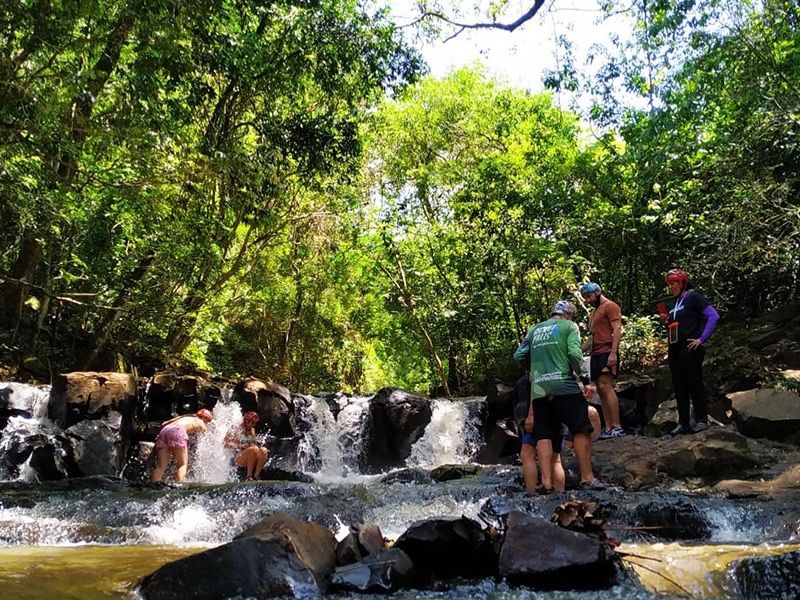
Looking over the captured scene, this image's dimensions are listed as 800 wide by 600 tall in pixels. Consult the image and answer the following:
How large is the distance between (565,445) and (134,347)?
1190 centimetres

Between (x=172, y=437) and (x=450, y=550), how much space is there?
6.21 m

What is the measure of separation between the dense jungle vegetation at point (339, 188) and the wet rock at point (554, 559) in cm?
505

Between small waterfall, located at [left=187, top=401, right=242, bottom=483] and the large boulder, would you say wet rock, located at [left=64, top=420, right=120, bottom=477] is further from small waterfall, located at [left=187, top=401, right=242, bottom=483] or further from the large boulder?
the large boulder

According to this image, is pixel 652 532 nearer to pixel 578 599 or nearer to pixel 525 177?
pixel 578 599

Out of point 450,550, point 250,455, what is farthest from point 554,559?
point 250,455

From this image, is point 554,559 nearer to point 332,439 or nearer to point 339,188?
point 332,439

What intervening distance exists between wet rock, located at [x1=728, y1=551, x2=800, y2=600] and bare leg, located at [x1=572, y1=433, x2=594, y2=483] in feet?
6.73

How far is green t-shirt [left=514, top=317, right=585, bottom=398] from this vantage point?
17.8ft

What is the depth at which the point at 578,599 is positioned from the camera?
3.34m

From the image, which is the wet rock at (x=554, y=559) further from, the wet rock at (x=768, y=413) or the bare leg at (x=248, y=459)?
the bare leg at (x=248, y=459)

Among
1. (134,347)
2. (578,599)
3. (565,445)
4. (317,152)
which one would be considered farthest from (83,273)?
(578,599)

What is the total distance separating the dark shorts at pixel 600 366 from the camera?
712cm

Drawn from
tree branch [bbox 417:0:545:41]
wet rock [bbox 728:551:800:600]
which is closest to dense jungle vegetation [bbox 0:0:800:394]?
tree branch [bbox 417:0:545:41]

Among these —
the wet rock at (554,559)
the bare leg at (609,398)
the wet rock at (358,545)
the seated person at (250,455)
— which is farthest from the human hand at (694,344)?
the seated person at (250,455)
